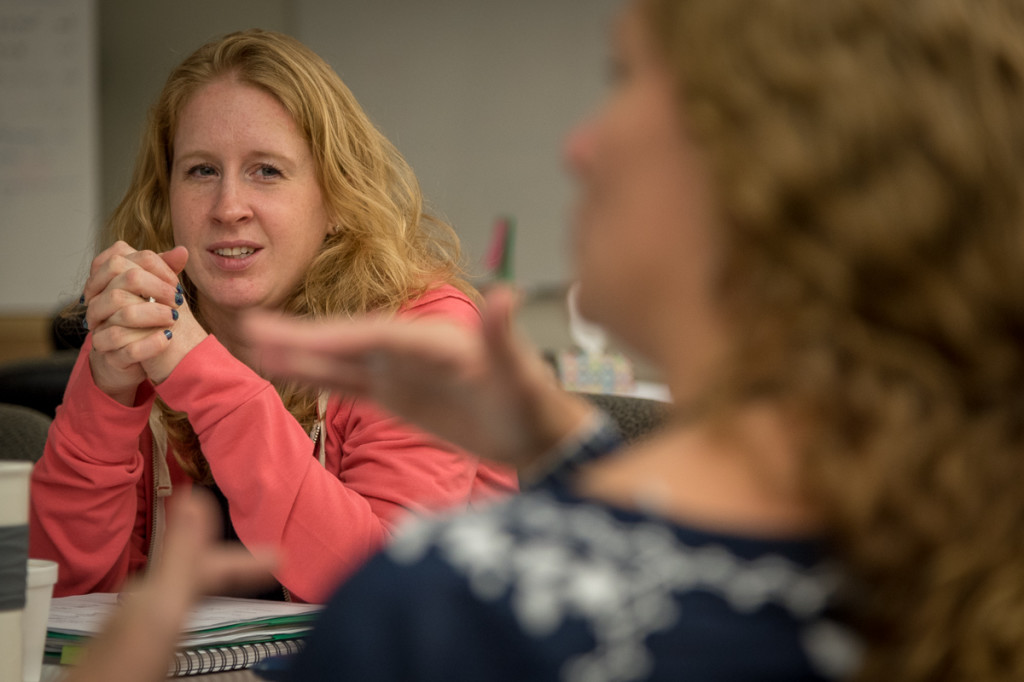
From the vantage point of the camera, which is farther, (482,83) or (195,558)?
(482,83)

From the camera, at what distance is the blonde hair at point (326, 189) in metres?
1.44

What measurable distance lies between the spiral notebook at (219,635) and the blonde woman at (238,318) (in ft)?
0.49

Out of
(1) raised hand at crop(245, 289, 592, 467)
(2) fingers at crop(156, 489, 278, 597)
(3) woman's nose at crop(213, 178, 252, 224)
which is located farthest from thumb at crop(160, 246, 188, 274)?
(2) fingers at crop(156, 489, 278, 597)

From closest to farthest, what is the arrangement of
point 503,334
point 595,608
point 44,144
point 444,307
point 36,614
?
point 595,608
point 503,334
point 36,614
point 444,307
point 44,144

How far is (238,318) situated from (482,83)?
3.13 m

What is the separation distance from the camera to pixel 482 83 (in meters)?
4.48

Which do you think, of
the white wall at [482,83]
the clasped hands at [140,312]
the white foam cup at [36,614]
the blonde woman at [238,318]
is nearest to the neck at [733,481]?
the white foam cup at [36,614]

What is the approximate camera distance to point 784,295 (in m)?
0.43

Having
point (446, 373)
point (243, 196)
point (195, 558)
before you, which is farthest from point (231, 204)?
point (195, 558)

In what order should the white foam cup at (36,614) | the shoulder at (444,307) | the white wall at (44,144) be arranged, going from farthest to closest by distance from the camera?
the white wall at (44,144)
the shoulder at (444,307)
the white foam cup at (36,614)

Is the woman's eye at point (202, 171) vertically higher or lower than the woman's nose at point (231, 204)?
higher

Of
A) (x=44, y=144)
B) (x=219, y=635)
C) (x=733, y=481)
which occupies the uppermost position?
(x=733, y=481)

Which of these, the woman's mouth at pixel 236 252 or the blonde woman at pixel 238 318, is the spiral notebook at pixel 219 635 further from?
the woman's mouth at pixel 236 252

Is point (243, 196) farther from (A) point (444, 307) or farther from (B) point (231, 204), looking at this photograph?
(A) point (444, 307)
